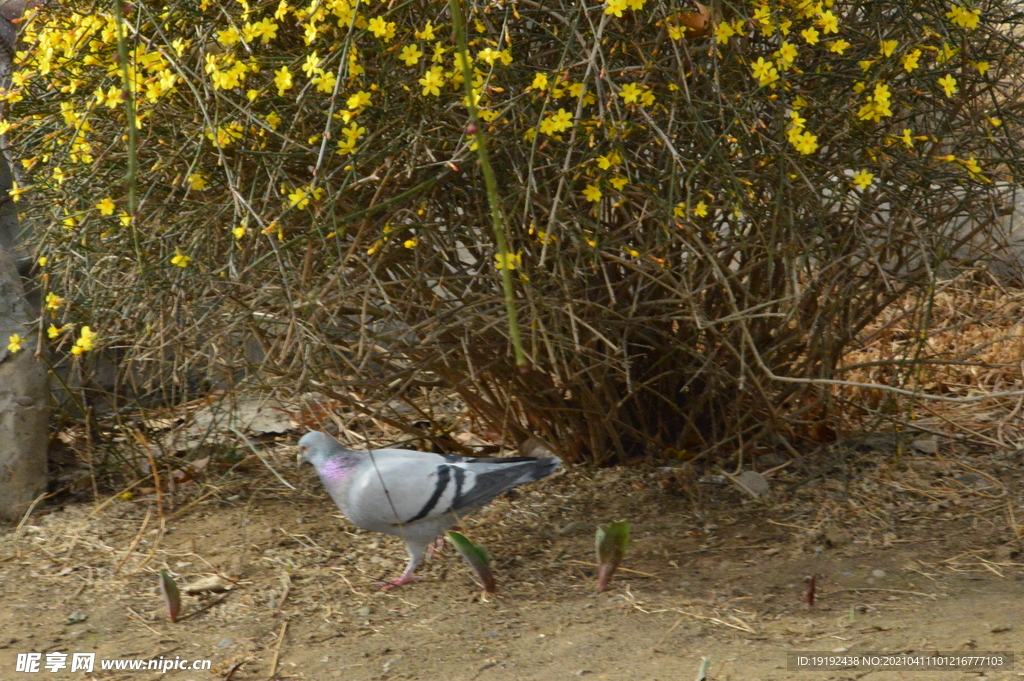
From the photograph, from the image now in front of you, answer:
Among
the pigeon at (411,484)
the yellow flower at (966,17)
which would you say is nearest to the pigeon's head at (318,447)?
the pigeon at (411,484)

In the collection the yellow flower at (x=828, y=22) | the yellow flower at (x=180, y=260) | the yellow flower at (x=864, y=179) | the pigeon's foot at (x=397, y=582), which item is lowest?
the pigeon's foot at (x=397, y=582)

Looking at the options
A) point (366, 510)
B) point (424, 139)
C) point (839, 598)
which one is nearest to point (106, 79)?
point (424, 139)

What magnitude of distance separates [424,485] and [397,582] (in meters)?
0.31

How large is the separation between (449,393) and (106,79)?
168cm

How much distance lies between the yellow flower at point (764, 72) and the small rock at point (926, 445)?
66.2 inches

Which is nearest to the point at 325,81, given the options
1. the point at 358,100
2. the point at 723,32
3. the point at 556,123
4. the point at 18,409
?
the point at 358,100

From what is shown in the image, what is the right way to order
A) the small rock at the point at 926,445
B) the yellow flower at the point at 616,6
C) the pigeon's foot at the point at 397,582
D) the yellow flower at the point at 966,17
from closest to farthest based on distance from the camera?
1. the yellow flower at the point at 616,6
2. the yellow flower at the point at 966,17
3. the pigeon's foot at the point at 397,582
4. the small rock at the point at 926,445

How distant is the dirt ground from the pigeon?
0.18 metres

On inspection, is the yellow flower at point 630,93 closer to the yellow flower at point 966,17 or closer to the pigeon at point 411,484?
the yellow flower at point 966,17

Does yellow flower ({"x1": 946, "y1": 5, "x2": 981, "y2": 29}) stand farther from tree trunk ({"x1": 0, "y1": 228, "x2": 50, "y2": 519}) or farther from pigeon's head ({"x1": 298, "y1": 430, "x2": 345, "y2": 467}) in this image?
tree trunk ({"x1": 0, "y1": 228, "x2": 50, "y2": 519})

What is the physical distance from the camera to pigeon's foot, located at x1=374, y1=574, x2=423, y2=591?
110 inches

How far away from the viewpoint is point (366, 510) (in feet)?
8.86

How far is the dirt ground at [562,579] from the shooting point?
239 cm

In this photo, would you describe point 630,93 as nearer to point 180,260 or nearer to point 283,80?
point 283,80
